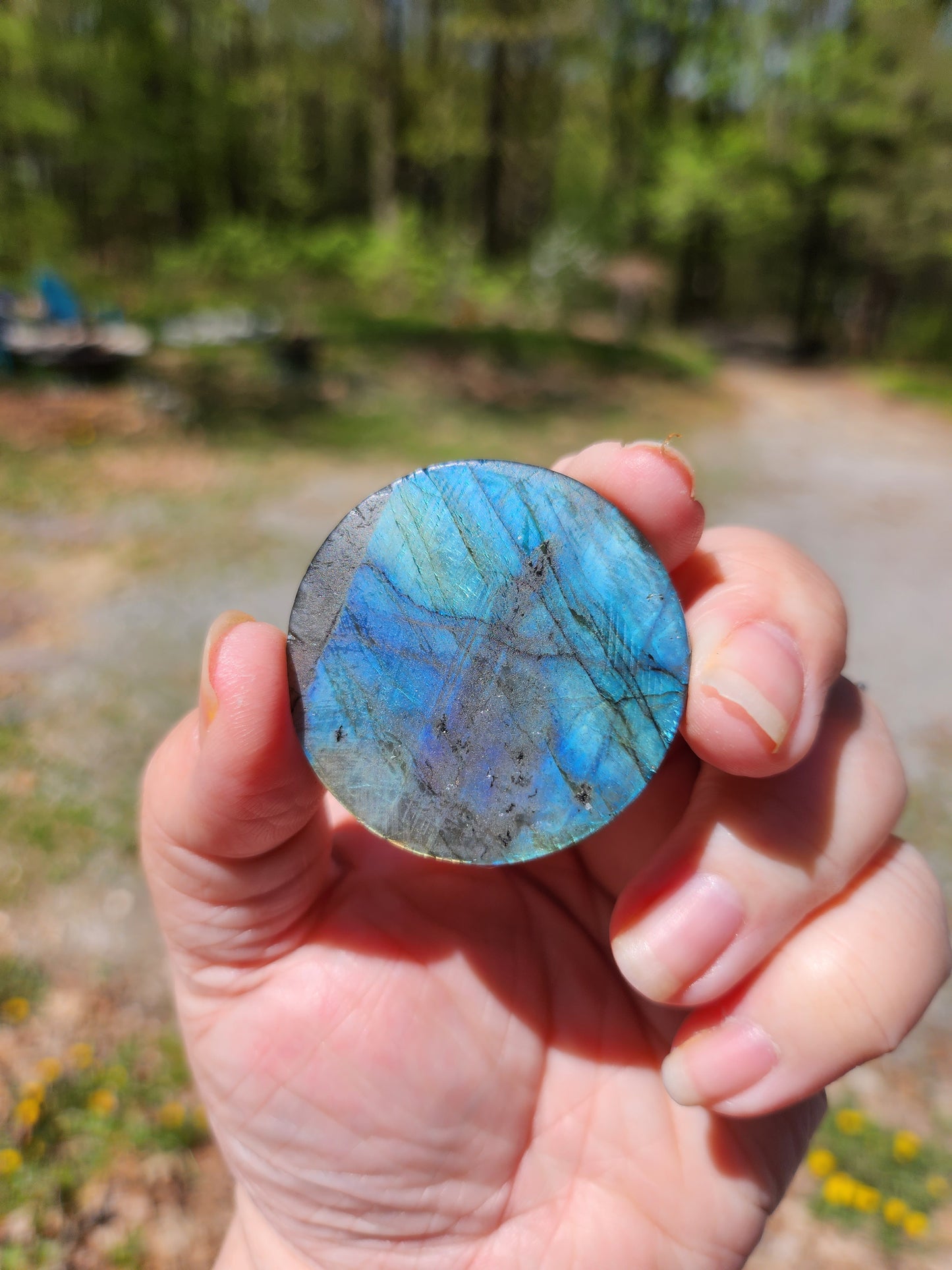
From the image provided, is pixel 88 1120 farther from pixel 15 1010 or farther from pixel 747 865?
pixel 747 865

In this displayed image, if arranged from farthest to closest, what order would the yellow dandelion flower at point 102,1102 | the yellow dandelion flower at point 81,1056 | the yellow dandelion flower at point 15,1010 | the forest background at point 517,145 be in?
the forest background at point 517,145, the yellow dandelion flower at point 15,1010, the yellow dandelion flower at point 81,1056, the yellow dandelion flower at point 102,1102

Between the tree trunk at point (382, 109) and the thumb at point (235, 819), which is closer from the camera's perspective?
the thumb at point (235, 819)

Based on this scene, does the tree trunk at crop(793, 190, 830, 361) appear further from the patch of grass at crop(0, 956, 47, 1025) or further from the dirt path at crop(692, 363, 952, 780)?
the patch of grass at crop(0, 956, 47, 1025)

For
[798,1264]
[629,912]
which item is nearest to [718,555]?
[629,912]

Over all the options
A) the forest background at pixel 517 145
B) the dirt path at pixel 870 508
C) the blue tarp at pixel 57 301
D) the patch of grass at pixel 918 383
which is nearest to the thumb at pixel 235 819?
the dirt path at pixel 870 508

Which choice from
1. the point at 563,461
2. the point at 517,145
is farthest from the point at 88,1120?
the point at 517,145

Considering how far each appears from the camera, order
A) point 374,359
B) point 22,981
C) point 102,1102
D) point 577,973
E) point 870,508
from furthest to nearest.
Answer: point 374,359 < point 870,508 < point 22,981 < point 102,1102 < point 577,973

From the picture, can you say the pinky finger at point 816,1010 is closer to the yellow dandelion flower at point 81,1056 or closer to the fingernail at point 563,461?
the fingernail at point 563,461
